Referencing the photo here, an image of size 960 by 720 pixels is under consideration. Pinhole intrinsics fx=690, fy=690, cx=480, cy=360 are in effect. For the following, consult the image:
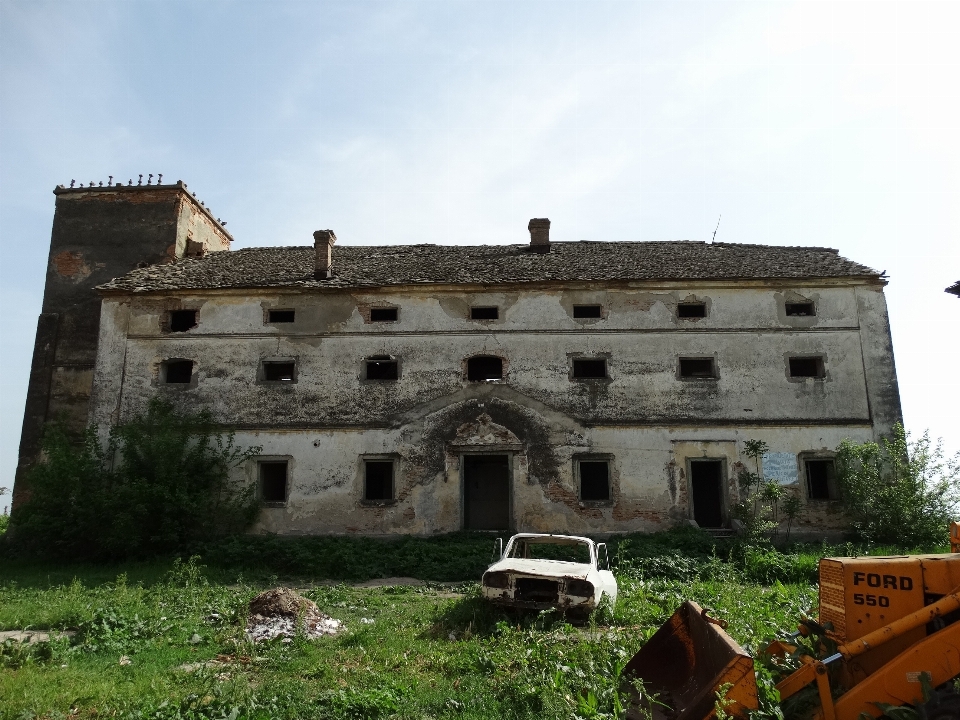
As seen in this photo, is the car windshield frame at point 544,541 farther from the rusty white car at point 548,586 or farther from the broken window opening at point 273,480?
the broken window opening at point 273,480

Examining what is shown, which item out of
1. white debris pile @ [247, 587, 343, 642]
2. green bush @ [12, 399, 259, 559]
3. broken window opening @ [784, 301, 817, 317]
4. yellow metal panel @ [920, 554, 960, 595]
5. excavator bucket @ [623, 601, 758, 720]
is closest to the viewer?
excavator bucket @ [623, 601, 758, 720]

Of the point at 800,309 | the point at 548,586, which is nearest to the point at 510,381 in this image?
the point at 800,309

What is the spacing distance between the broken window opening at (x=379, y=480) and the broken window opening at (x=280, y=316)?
4.97 m

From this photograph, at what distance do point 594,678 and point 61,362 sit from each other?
69.0 ft

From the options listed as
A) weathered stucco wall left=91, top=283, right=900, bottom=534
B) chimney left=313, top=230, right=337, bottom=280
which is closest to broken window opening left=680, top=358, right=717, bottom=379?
weathered stucco wall left=91, top=283, right=900, bottom=534

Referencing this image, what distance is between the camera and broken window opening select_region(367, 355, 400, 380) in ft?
64.7

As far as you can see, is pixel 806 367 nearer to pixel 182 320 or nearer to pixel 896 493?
pixel 896 493

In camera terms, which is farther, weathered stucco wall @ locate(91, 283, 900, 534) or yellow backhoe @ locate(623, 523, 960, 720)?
weathered stucco wall @ locate(91, 283, 900, 534)

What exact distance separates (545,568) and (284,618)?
3.77 metres

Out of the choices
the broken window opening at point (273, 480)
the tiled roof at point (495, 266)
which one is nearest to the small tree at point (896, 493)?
the tiled roof at point (495, 266)

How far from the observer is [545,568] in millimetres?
10086

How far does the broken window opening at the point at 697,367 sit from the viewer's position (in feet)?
63.7

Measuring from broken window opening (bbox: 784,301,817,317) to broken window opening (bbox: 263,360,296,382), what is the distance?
47.0 ft

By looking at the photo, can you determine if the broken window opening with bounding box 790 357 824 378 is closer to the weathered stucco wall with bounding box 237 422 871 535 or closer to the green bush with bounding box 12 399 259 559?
the weathered stucco wall with bounding box 237 422 871 535
